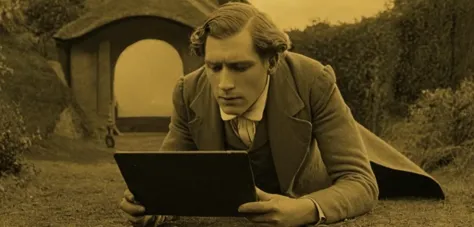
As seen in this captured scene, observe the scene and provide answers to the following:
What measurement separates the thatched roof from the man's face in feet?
22.8

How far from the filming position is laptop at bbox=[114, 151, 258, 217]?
6.69 ft

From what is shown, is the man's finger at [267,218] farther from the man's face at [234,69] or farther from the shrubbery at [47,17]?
the shrubbery at [47,17]

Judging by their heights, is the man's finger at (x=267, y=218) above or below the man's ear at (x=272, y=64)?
below

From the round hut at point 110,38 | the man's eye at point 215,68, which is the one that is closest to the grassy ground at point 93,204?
the man's eye at point 215,68

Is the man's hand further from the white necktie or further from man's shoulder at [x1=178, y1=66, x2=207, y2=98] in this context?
man's shoulder at [x1=178, y1=66, x2=207, y2=98]

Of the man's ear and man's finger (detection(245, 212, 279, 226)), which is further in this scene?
the man's ear

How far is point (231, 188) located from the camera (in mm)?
2135

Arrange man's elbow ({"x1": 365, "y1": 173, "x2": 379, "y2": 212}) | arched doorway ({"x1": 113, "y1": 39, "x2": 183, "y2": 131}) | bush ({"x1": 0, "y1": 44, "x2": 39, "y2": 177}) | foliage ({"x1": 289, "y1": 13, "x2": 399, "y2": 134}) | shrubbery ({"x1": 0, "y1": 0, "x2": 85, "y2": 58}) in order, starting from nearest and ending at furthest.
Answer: man's elbow ({"x1": 365, "y1": 173, "x2": 379, "y2": 212}), bush ({"x1": 0, "y1": 44, "x2": 39, "y2": 177}), foliage ({"x1": 289, "y1": 13, "x2": 399, "y2": 134}), shrubbery ({"x1": 0, "y1": 0, "x2": 85, "y2": 58}), arched doorway ({"x1": 113, "y1": 39, "x2": 183, "y2": 131})

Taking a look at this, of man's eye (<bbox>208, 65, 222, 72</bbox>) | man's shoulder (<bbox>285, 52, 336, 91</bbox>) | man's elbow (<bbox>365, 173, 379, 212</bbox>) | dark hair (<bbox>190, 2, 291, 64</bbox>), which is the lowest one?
man's elbow (<bbox>365, 173, 379, 212</bbox>)

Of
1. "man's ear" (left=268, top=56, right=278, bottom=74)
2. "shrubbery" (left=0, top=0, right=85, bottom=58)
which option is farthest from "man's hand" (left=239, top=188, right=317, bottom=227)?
"shrubbery" (left=0, top=0, right=85, bottom=58)

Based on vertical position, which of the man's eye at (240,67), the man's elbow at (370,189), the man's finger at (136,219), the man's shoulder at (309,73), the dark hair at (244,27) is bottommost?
the man's finger at (136,219)

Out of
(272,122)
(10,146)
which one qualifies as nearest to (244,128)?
(272,122)

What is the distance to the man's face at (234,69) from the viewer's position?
88.4 inches

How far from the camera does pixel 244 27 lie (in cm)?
229
